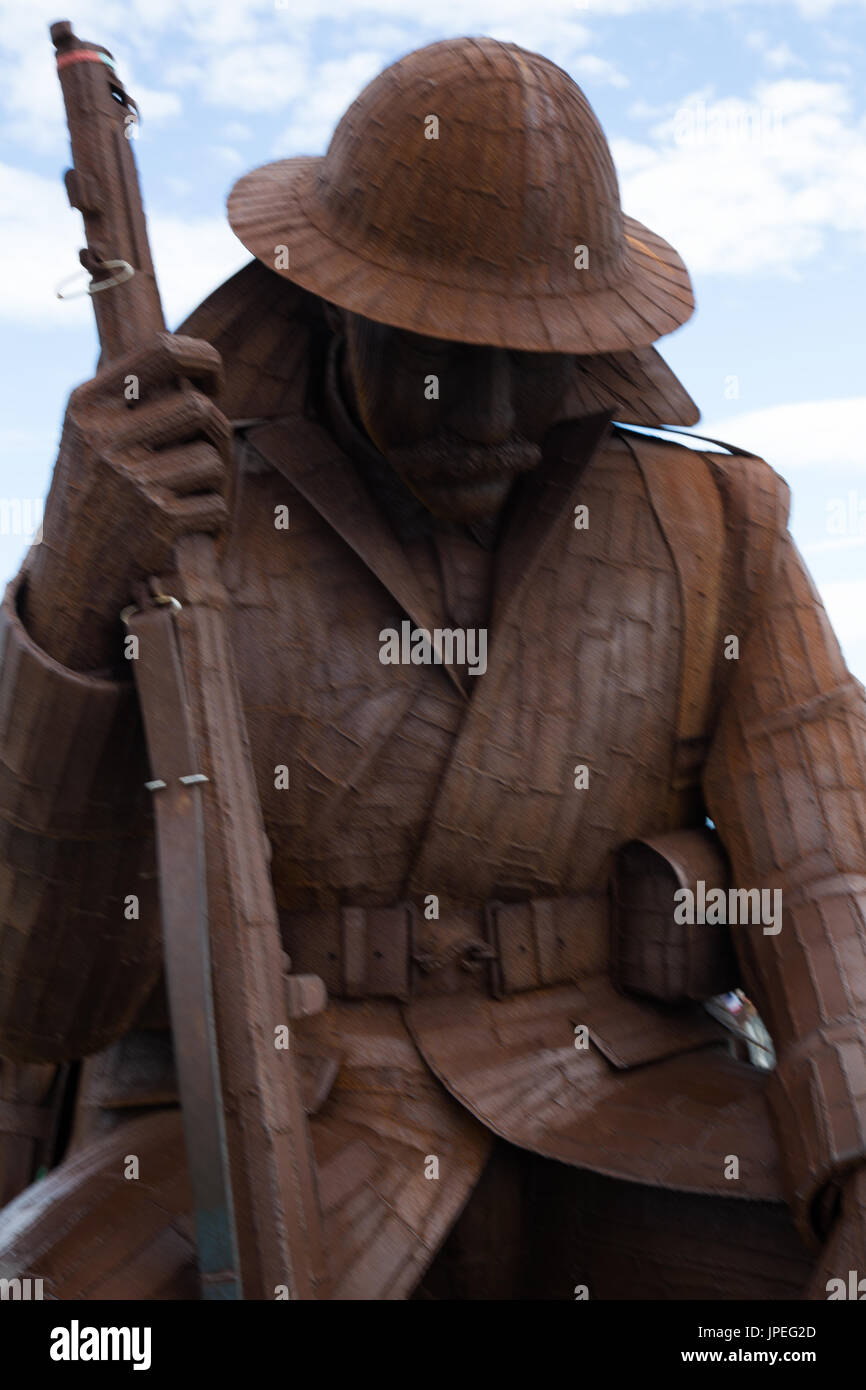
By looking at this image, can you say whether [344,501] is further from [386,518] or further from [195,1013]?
[195,1013]

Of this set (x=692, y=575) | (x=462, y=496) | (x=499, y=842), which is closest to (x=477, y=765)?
(x=499, y=842)

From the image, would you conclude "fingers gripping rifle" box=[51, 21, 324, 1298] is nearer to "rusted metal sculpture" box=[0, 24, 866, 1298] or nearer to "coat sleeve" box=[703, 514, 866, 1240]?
"rusted metal sculpture" box=[0, 24, 866, 1298]

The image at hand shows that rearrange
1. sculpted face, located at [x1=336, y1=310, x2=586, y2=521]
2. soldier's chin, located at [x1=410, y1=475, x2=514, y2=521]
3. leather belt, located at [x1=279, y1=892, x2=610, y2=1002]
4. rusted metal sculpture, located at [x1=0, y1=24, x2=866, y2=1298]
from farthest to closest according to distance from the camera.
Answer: leather belt, located at [x1=279, y1=892, x2=610, y2=1002]
soldier's chin, located at [x1=410, y1=475, x2=514, y2=521]
sculpted face, located at [x1=336, y1=310, x2=586, y2=521]
rusted metal sculpture, located at [x1=0, y1=24, x2=866, y2=1298]

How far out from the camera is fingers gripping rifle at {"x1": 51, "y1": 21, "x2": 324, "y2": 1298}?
295 centimetres

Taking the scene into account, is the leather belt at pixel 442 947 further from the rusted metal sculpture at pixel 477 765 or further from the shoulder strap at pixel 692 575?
the shoulder strap at pixel 692 575

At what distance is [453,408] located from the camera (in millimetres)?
3605

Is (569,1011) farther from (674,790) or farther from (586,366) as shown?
(586,366)

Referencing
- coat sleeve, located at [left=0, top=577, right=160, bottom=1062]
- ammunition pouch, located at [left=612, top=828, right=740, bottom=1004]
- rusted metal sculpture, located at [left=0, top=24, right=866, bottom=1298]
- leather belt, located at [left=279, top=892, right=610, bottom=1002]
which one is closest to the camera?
coat sleeve, located at [left=0, top=577, right=160, bottom=1062]

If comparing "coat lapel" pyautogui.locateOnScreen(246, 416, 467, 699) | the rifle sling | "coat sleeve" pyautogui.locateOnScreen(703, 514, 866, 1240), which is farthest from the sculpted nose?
the rifle sling

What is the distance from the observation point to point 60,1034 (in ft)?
12.3

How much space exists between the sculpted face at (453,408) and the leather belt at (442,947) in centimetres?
87

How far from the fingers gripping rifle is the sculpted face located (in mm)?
540

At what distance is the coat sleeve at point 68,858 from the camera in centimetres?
335

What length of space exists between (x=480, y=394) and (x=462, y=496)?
24 centimetres
